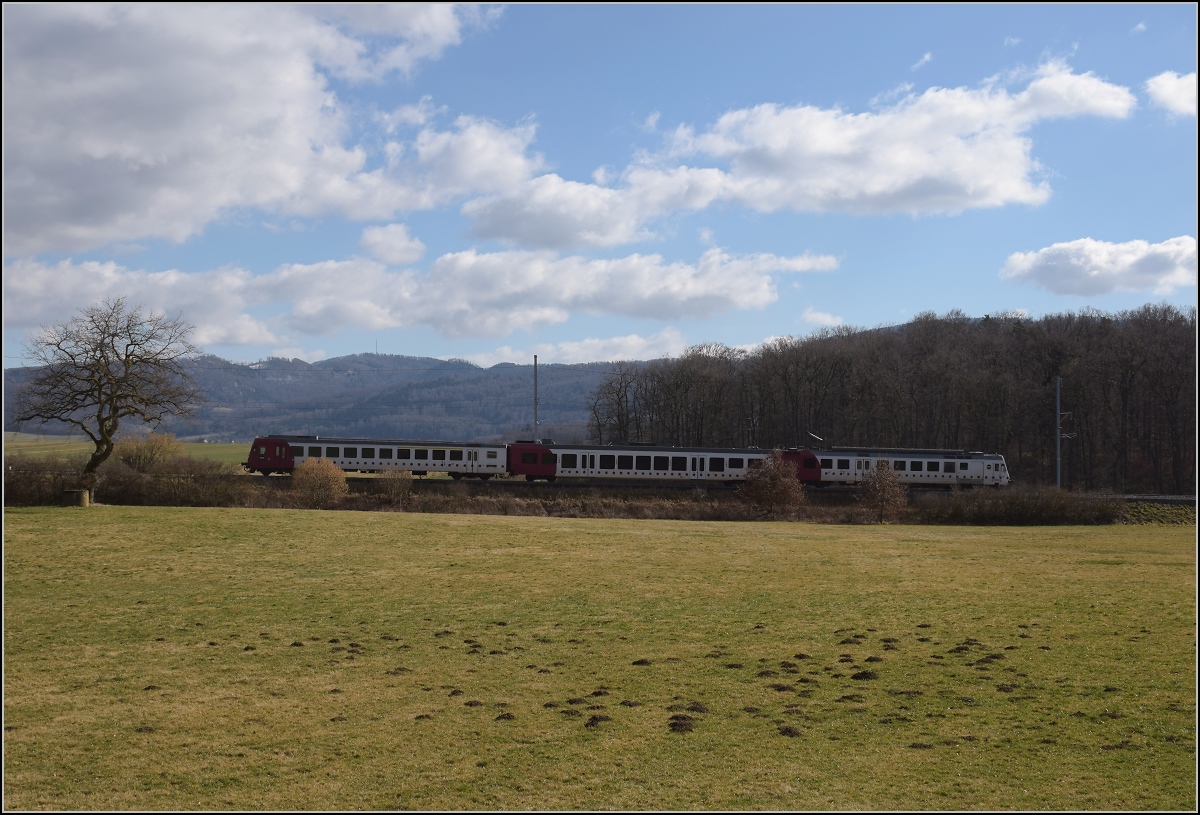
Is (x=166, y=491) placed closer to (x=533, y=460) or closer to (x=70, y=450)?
(x=533, y=460)

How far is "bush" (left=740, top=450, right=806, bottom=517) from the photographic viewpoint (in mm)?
49781

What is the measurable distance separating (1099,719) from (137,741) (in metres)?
13.1

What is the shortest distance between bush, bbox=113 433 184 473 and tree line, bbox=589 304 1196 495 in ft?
147

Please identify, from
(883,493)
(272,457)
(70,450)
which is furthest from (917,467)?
(70,450)

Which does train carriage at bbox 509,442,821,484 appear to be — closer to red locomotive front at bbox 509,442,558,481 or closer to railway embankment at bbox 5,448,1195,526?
red locomotive front at bbox 509,442,558,481

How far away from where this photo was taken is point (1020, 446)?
79.0 metres

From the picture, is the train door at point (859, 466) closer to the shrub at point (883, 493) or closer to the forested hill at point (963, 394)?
the shrub at point (883, 493)

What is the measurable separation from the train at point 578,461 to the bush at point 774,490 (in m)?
4.61

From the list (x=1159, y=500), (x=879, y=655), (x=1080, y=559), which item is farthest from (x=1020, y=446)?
(x=879, y=655)

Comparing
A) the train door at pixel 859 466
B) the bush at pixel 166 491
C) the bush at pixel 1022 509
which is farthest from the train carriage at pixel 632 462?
the bush at pixel 166 491

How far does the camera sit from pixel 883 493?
48.0m

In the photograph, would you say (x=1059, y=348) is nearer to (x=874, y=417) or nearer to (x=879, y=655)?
(x=874, y=417)

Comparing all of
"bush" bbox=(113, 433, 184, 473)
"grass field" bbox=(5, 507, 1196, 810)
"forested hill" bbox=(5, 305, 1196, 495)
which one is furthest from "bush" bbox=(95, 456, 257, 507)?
"forested hill" bbox=(5, 305, 1196, 495)

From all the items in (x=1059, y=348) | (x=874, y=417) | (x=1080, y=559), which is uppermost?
(x=1059, y=348)
